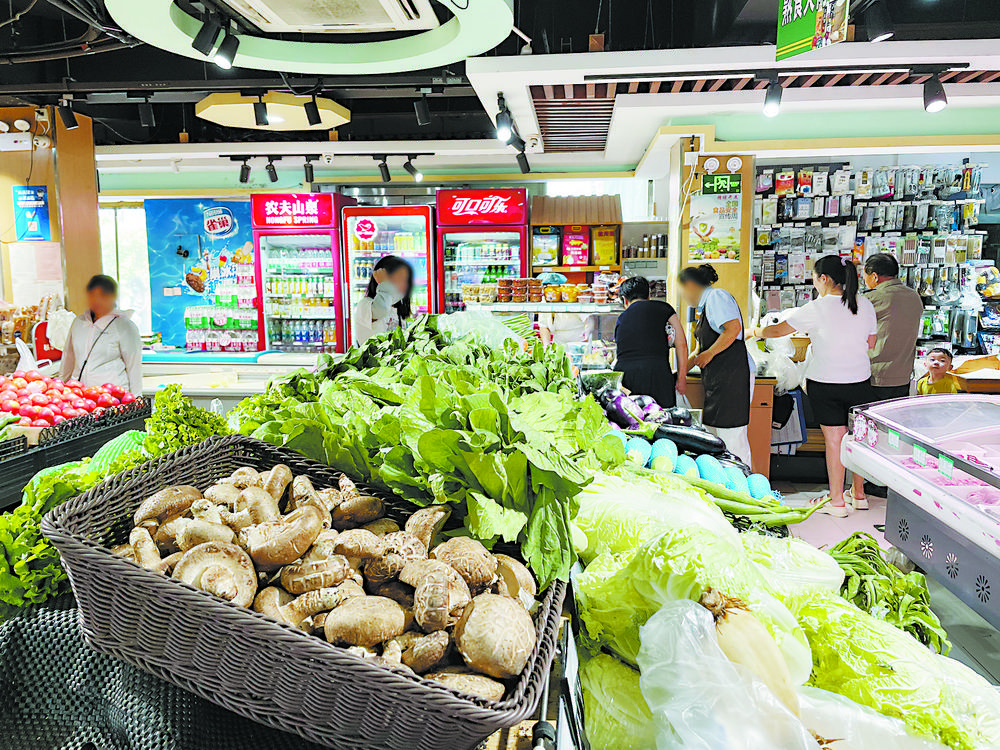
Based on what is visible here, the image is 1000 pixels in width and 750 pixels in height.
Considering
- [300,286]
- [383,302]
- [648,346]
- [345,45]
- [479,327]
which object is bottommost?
[648,346]

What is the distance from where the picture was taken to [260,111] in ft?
19.2

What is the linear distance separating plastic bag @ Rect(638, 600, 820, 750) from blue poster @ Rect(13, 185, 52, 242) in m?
7.36

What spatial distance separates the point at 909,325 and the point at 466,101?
5.73 m

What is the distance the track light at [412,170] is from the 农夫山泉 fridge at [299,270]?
36.8 inches

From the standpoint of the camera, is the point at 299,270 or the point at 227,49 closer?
the point at 227,49

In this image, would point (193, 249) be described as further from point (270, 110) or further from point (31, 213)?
point (270, 110)

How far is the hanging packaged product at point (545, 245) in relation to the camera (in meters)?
9.18

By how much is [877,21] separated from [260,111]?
4736 mm

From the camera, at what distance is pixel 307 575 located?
1.04m

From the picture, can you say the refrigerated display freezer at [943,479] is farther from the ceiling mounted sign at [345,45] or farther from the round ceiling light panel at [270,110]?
the round ceiling light panel at [270,110]

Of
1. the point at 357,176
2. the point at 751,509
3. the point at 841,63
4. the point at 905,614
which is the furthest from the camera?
the point at 357,176

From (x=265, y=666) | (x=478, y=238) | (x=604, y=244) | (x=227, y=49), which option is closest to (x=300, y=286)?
(x=478, y=238)

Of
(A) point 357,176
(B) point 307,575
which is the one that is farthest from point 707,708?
(A) point 357,176

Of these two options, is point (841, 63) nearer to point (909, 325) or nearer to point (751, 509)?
point (909, 325)
